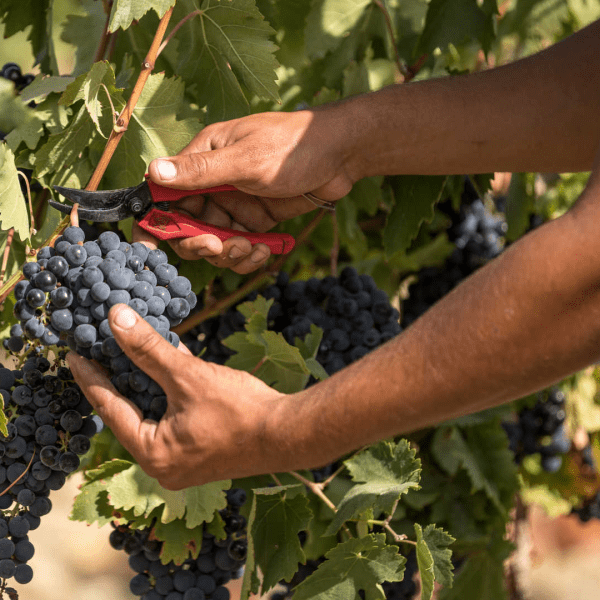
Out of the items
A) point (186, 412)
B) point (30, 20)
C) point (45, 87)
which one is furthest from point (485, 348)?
point (30, 20)

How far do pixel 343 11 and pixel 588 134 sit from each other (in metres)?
0.69

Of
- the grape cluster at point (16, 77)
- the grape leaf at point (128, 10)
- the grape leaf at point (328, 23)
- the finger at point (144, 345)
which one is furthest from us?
the grape leaf at point (328, 23)

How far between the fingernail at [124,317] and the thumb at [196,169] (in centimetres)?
25

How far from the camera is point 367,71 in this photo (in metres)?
1.64

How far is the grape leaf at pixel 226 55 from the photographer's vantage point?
128 cm

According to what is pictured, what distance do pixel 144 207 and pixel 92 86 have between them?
0.21 meters

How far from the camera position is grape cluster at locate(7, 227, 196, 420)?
3.36 ft

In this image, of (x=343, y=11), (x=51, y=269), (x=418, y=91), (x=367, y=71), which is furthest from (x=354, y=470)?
(x=343, y=11)

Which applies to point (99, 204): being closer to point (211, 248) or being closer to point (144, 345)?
point (211, 248)

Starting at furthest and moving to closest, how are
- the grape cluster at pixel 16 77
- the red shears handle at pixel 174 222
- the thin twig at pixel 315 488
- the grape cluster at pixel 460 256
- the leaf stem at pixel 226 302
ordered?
the grape cluster at pixel 460 256 < the leaf stem at pixel 226 302 < the grape cluster at pixel 16 77 < the thin twig at pixel 315 488 < the red shears handle at pixel 174 222

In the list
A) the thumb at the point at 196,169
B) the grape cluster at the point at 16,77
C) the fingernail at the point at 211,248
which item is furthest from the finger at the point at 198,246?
the grape cluster at the point at 16,77

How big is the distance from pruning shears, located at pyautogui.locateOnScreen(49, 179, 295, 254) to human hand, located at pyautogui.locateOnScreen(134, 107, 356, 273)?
3 cm

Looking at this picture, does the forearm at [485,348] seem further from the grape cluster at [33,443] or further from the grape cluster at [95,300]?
the grape cluster at [33,443]

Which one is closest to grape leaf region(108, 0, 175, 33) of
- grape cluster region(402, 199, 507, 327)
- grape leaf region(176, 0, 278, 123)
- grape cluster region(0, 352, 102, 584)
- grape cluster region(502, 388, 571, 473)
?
grape leaf region(176, 0, 278, 123)
